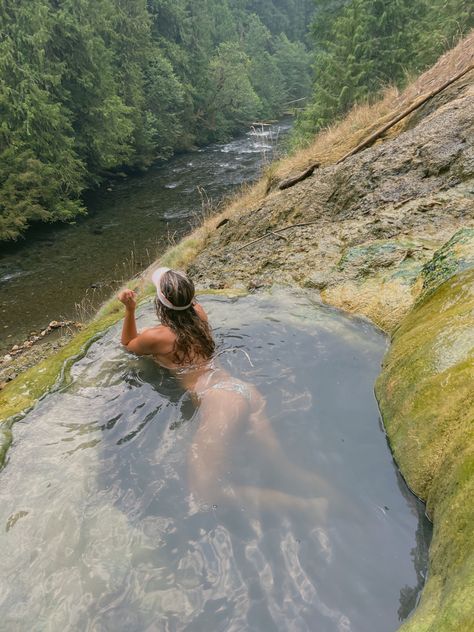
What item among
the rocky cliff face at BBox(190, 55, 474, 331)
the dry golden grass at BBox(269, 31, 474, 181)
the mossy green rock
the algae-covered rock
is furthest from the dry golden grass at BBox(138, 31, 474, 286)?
the mossy green rock

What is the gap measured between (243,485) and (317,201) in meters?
5.28

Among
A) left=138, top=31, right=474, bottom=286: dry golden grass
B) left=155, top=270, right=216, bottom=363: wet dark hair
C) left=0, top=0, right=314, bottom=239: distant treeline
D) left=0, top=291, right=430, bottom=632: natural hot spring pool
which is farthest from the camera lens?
left=0, top=0, right=314, bottom=239: distant treeline

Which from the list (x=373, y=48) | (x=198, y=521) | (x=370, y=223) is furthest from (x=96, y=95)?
(x=198, y=521)

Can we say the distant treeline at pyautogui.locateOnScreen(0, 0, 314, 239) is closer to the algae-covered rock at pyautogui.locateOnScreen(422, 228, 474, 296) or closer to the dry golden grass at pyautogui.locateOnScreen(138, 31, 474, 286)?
the dry golden grass at pyautogui.locateOnScreen(138, 31, 474, 286)

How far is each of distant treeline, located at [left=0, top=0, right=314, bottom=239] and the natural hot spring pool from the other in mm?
14131

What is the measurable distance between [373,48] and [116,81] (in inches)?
672

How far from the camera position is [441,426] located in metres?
2.34

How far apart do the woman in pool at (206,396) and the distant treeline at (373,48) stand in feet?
47.0

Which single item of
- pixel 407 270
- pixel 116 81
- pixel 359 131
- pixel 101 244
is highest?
pixel 116 81

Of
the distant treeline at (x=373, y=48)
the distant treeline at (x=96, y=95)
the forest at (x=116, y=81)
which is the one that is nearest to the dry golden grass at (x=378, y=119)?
the forest at (x=116, y=81)

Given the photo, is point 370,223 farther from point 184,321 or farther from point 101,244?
point 101,244

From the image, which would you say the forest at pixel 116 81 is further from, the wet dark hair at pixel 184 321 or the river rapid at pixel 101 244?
the wet dark hair at pixel 184 321

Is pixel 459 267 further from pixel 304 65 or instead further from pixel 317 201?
pixel 304 65

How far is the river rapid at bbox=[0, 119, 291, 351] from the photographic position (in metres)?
10.8
